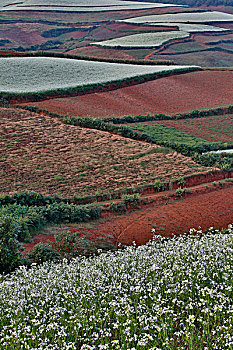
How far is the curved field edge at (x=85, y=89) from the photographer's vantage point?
2545 cm

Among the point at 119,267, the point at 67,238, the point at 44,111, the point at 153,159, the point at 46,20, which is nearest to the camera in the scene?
the point at 119,267

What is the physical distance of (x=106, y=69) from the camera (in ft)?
113

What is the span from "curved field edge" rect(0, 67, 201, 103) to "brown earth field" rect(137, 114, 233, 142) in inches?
265

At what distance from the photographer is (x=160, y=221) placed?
13.3 m

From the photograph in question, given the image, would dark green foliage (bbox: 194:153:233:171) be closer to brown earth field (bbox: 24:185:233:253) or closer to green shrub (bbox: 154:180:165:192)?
brown earth field (bbox: 24:185:233:253)

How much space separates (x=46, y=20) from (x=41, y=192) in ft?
242

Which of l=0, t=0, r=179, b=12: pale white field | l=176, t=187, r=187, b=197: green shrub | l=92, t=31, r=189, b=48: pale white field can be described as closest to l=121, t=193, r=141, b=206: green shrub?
l=176, t=187, r=187, b=197: green shrub

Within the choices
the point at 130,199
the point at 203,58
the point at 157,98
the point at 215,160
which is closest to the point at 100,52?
the point at 203,58

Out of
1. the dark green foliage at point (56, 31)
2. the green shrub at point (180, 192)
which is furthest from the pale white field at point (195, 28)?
the green shrub at point (180, 192)

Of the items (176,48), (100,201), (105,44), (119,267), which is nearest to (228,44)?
(176,48)

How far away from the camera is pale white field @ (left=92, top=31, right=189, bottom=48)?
58.4 meters

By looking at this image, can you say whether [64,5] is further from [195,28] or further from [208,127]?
[208,127]

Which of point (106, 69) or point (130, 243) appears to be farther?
point (106, 69)

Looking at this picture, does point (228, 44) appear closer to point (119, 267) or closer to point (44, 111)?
point (44, 111)
